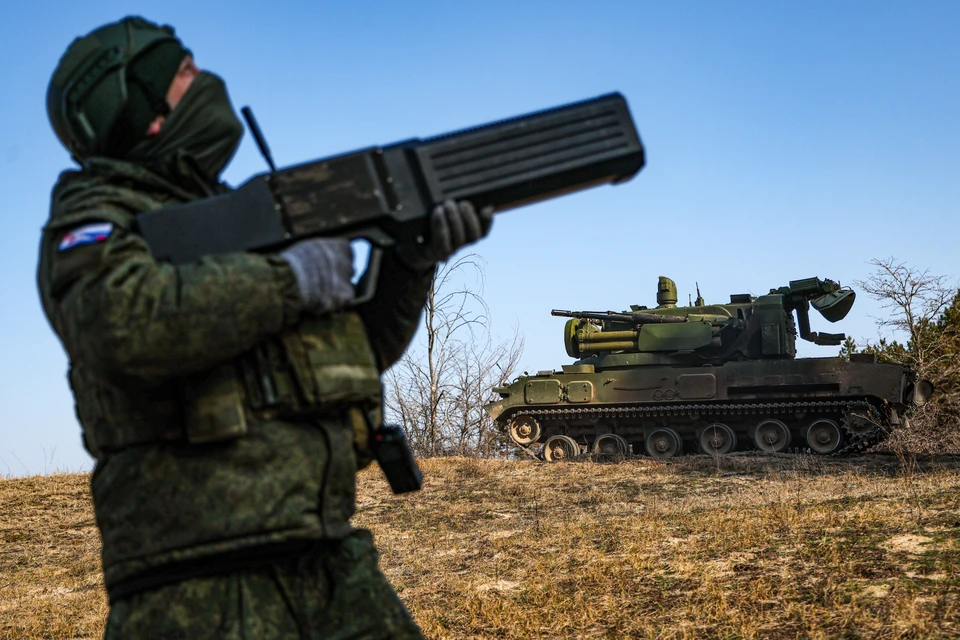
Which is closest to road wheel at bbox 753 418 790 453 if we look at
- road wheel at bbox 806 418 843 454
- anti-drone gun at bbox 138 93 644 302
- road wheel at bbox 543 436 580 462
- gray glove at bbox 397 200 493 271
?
road wheel at bbox 806 418 843 454

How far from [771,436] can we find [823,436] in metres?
0.86

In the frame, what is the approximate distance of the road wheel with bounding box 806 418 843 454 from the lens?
54.8 feet

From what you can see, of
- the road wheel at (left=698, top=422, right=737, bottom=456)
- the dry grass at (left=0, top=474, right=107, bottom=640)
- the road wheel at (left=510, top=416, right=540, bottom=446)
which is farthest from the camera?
the road wheel at (left=510, top=416, right=540, bottom=446)

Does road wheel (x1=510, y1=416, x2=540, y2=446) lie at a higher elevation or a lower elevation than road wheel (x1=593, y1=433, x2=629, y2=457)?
higher

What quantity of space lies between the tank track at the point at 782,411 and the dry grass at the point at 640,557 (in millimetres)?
3812

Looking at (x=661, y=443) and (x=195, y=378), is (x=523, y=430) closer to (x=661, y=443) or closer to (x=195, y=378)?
(x=661, y=443)

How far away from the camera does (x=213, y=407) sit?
192cm

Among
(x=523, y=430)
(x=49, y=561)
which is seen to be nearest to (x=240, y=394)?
(x=49, y=561)

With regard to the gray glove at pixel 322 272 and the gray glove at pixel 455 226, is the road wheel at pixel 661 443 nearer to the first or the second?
the gray glove at pixel 455 226

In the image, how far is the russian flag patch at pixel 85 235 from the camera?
1875 millimetres

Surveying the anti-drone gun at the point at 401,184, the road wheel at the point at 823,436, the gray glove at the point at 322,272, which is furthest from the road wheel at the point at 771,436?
the gray glove at the point at 322,272

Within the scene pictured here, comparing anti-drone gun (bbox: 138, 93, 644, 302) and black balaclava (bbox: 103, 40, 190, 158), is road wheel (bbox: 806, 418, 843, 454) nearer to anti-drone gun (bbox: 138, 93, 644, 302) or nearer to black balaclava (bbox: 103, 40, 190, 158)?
anti-drone gun (bbox: 138, 93, 644, 302)

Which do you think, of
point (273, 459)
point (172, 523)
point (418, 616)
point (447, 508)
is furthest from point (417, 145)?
point (447, 508)

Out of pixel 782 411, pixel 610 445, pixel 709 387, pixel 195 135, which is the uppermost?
pixel 195 135
